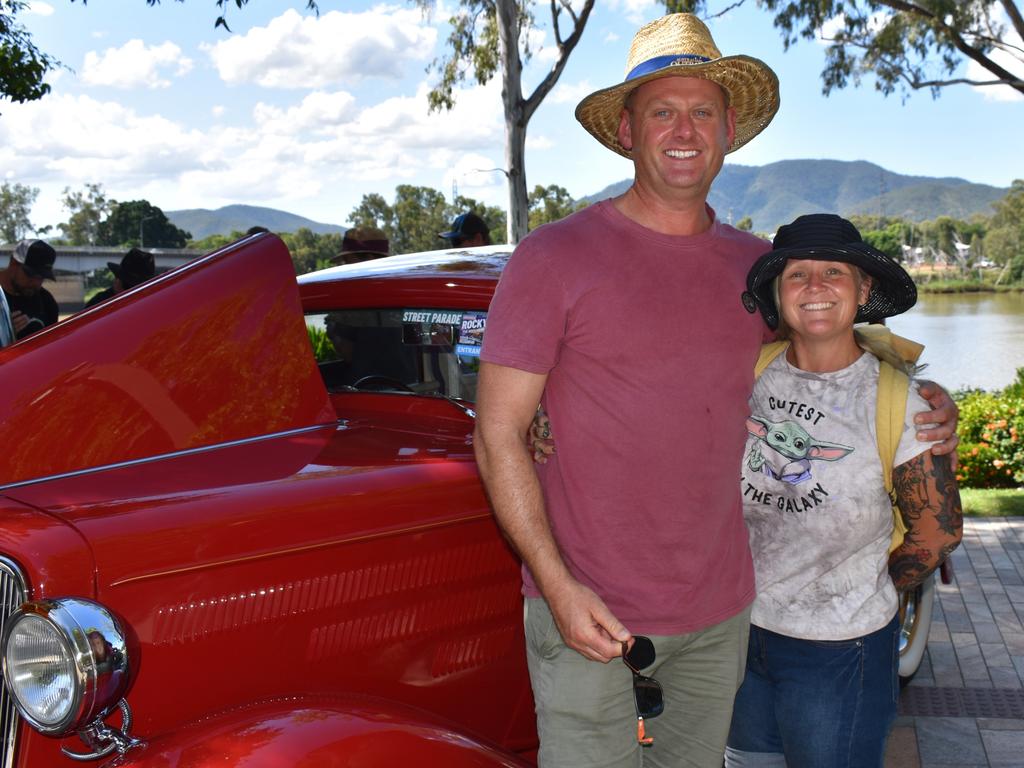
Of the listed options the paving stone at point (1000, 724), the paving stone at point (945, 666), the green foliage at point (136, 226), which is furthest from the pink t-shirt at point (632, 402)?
the green foliage at point (136, 226)

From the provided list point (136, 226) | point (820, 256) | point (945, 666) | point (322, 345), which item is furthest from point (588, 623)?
point (136, 226)

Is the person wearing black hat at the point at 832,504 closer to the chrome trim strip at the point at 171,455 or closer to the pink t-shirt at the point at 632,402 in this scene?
Result: the pink t-shirt at the point at 632,402

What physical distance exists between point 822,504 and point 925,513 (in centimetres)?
22

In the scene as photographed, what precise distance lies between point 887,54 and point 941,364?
17394 millimetres

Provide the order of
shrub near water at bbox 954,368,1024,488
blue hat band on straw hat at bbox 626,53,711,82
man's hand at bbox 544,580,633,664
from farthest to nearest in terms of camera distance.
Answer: shrub near water at bbox 954,368,1024,488
blue hat band on straw hat at bbox 626,53,711,82
man's hand at bbox 544,580,633,664

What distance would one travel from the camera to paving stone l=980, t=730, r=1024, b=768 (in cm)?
354

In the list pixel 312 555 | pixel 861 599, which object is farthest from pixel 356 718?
pixel 861 599

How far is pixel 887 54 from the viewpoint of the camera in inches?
549

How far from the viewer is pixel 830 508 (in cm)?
212

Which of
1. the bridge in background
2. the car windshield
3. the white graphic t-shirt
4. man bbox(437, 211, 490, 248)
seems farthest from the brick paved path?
the bridge in background

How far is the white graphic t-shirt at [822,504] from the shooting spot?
6.96 feet

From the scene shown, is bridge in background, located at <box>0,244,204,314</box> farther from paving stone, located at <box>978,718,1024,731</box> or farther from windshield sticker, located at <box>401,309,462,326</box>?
paving stone, located at <box>978,718,1024,731</box>

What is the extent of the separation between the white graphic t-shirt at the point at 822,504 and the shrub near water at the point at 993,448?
22.2 ft

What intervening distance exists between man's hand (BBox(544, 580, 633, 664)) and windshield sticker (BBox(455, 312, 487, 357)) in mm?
1157
